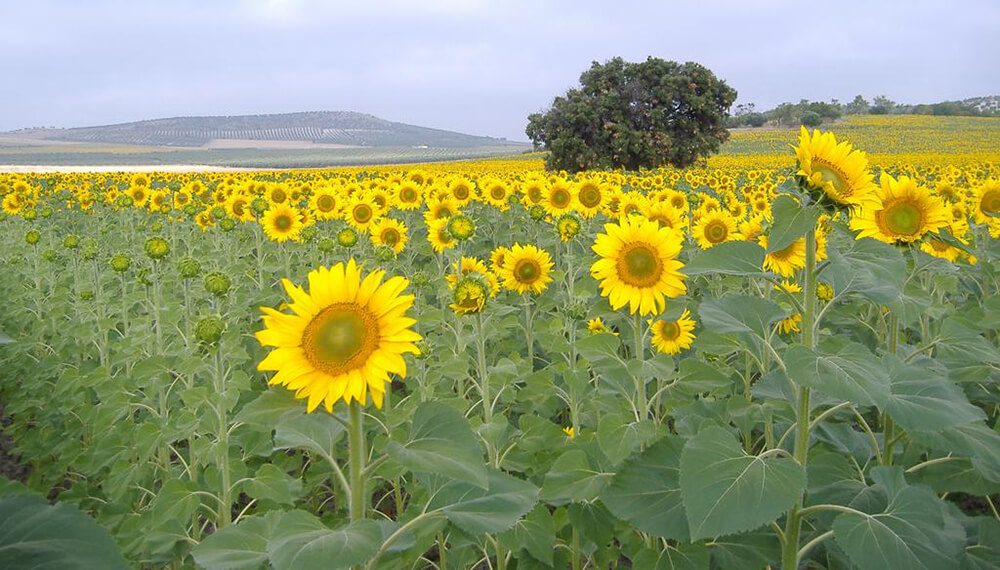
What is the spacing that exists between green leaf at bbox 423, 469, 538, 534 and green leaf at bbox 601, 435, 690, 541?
12.5 inches

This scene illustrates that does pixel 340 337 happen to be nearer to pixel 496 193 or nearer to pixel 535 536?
pixel 535 536

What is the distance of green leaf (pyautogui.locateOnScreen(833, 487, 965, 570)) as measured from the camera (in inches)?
59.6

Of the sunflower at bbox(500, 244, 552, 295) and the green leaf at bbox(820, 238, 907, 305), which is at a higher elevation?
the green leaf at bbox(820, 238, 907, 305)

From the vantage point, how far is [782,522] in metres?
2.17

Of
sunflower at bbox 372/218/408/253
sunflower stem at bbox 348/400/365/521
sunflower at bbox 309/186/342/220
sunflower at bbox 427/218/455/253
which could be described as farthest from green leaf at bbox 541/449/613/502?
sunflower at bbox 309/186/342/220

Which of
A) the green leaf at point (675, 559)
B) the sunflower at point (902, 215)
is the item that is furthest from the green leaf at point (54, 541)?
the sunflower at point (902, 215)

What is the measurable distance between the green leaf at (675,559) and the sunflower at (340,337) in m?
0.99

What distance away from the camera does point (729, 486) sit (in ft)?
4.96

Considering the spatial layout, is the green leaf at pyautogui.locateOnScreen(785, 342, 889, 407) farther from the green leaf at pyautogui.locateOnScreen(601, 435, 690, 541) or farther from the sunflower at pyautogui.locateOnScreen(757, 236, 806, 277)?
the sunflower at pyautogui.locateOnScreen(757, 236, 806, 277)

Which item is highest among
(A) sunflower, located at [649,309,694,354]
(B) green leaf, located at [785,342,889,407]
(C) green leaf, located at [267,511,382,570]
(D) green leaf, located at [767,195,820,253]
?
(D) green leaf, located at [767,195,820,253]

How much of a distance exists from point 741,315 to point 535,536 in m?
0.93

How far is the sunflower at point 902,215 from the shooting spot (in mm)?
2613

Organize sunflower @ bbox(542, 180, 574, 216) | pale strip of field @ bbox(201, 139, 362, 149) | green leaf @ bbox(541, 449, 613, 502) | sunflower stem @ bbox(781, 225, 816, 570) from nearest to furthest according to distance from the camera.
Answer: sunflower stem @ bbox(781, 225, 816, 570) → green leaf @ bbox(541, 449, 613, 502) → sunflower @ bbox(542, 180, 574, 216) → pale strip of field @ bbox(201, 139, 362, 149)

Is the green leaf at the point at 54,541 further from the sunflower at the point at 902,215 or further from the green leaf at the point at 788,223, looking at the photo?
the sunflower at the point at 902,215
